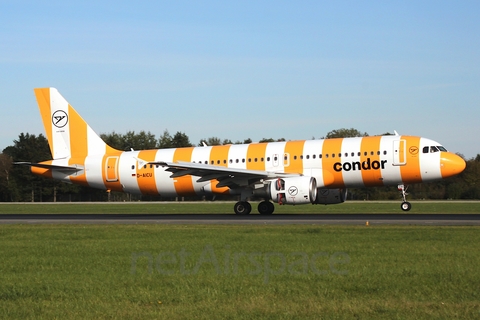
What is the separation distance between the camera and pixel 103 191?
94.1 m

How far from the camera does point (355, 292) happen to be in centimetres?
1048

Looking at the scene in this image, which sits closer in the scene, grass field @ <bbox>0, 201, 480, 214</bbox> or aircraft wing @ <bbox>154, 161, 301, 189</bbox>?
aircraft wing @ <bbox>154, 161, 301, 189</bbox>

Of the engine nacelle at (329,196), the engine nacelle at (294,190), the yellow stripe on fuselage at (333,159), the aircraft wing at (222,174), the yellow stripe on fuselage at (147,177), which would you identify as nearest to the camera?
the engine nacelle at (294,190)

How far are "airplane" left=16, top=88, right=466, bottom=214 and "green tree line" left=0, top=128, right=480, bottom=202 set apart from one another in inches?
1272

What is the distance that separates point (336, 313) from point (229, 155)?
2842 cm

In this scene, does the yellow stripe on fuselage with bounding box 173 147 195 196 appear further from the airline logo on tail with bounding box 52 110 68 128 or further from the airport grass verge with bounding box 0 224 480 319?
the airport grass verge with bounding box 0 224 480 319

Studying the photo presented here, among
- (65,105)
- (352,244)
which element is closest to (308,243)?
(352,244)

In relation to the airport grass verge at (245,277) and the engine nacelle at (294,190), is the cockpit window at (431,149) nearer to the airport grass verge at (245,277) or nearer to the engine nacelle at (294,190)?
the engine nacelle at (294,190)

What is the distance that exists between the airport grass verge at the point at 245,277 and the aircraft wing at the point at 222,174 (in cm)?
1382

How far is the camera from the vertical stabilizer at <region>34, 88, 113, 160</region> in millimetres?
41031

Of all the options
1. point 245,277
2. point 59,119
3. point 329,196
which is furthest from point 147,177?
point 245,277

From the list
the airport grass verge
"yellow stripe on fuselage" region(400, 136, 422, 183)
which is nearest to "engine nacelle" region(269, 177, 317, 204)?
"yellow stripe on fuselage" region(400, 136, 422, 183)

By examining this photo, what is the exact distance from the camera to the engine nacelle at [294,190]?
3247 cm

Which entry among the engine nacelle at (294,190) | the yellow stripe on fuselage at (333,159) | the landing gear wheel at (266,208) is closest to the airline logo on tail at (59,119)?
the landing gear wheel at (266,208)
